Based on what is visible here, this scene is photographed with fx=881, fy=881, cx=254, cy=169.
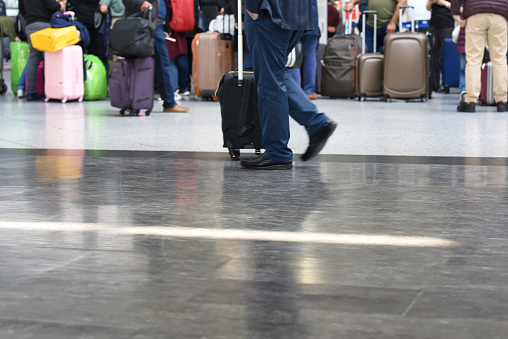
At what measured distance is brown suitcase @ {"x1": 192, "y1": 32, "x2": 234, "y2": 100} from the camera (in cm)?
990

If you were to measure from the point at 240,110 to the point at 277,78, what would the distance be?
0.40m

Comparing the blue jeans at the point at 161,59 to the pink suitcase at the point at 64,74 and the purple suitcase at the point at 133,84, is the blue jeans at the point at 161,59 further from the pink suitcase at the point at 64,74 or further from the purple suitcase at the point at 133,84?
the pink suitcase at the point at 64,74

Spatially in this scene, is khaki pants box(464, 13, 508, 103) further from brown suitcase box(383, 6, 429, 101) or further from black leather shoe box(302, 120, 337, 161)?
black leather shoe box(302, 120, 337, 161)

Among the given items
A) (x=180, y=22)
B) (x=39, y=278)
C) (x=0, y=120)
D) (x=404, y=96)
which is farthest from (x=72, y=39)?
(x=39, y=278)

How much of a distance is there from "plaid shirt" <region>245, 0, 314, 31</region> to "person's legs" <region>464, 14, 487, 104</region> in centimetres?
426

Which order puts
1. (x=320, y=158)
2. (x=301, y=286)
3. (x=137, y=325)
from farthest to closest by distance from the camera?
(x=320, y=158) < (x=301, y=286) < (x=137, y=325)

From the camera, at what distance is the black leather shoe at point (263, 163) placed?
4.21 m

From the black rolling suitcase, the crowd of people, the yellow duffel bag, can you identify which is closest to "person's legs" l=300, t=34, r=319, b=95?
the crowd of people

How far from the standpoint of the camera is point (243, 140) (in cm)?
450

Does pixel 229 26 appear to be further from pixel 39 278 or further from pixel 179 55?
pixel 39 278

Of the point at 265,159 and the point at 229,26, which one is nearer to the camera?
the point at 265,159

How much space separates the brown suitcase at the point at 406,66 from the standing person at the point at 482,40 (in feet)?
3.50

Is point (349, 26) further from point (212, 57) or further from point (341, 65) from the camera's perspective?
point (212, 57)

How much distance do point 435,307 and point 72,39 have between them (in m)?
8.53
